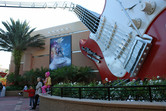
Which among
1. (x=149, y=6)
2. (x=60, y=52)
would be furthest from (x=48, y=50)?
(x=149, y=6)

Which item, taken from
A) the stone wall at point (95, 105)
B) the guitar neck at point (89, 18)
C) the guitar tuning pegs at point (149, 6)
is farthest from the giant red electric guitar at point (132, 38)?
the stone wall at point (95, 105)

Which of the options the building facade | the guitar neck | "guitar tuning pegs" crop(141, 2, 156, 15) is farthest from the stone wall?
the building facade

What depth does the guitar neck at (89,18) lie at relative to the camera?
10369 millimetres

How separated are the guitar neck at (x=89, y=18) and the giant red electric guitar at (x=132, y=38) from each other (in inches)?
22.4

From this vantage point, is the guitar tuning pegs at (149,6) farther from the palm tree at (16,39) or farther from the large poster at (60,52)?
the palm tree at (16,39)

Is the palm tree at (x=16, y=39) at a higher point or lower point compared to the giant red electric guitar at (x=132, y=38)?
higher

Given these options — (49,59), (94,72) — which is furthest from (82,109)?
(49,59)

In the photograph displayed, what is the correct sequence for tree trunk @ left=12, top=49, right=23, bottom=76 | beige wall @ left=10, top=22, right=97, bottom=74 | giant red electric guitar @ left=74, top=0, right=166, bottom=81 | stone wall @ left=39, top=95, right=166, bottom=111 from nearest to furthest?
stone wall @ left=39, top=95, right=166, bottom=111 < giant red electric guitar @ left=74, top=0, right=166, bottom=81 < beige wall @ left=10, top=22, right=97, bottom=74 < tree trunk @ left=12, top=49, right=23, bottom=76

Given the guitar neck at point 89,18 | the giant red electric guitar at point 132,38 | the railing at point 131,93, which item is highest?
the guitar neck at point 89,18

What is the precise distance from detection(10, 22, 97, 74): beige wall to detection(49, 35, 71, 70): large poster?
2.38 ft

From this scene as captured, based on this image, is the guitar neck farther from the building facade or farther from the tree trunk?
the tree trunk

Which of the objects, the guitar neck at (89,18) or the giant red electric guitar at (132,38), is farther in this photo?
the guitar neck at (89,18)

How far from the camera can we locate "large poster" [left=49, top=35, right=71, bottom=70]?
1945 cm

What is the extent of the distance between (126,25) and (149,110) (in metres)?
5.15
